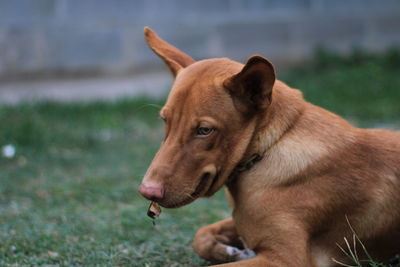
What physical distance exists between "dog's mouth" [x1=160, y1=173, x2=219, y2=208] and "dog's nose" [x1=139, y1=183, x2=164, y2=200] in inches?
5.1

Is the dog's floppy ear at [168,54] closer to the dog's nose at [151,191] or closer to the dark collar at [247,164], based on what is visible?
the dark collar at [247,164]

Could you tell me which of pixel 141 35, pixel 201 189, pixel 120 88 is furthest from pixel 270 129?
pixel 141 35

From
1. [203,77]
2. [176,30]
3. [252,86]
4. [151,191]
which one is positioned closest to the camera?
[151,191]

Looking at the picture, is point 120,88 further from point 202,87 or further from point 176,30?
point 202,87

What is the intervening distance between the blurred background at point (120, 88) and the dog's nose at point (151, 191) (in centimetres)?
105

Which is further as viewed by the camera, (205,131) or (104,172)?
(104,172)

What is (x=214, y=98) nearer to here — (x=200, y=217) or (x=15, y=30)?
(x=200, y=217)

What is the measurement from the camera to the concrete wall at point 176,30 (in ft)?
35.0

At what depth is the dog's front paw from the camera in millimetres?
3973

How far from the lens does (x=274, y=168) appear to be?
367 cm

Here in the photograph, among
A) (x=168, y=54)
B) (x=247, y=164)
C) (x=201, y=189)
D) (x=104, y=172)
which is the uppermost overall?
(x=168, y=54)

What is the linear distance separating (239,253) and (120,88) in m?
7.37

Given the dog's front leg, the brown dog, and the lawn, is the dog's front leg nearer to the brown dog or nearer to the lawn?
the lawn

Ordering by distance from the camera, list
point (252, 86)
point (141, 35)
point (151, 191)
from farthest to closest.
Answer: point (141, 35), point (252, 86), point (151, 191)
